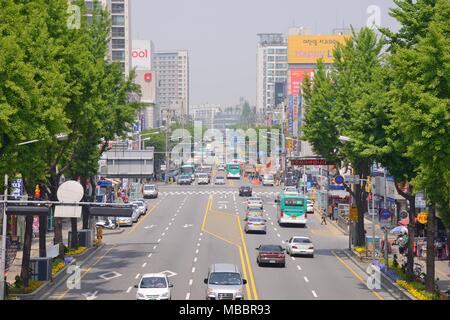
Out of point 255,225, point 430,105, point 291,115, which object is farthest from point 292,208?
point 291,115

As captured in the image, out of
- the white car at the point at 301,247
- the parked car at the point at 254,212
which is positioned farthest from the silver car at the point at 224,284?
the parked car at the point at 254,212

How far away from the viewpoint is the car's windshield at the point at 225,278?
4122 cm

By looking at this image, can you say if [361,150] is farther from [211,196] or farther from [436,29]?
[211,196]

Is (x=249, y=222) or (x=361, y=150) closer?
(x=361, y=150)

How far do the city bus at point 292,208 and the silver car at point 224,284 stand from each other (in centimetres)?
4287

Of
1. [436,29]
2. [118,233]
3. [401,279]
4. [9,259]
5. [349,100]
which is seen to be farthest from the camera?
[118,233]

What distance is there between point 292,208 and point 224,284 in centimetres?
4626

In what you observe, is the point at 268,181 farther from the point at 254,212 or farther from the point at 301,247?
the point at 301,247

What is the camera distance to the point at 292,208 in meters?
86.8

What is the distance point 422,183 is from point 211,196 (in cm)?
8052

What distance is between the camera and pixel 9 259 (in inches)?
2126

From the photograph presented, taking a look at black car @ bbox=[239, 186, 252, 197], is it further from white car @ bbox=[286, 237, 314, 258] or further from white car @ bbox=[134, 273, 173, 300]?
white car @ bbox=[134, 273, 173, 300]

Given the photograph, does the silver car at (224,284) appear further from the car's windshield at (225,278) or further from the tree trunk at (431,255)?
the tree trunk at (431,255)

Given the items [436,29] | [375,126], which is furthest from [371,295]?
[436,29]
